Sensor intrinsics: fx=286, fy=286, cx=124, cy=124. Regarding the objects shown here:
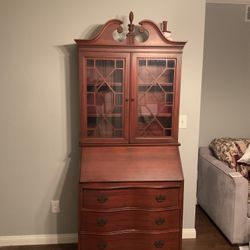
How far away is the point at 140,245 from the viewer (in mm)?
2393

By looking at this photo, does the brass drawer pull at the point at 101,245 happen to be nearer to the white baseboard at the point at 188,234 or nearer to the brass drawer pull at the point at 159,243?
the brass drawer pull at the point at 159,243

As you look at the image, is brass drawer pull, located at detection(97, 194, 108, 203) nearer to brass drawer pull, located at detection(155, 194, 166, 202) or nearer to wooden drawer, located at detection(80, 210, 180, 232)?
wooden drawer, located at detection(80, 210, 180, 232)

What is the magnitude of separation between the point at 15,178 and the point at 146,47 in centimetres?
170

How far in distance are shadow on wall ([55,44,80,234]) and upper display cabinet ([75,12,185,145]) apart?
262 mm

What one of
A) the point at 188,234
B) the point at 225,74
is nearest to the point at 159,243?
the point at 188,234

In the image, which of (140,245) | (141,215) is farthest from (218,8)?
(140,245)

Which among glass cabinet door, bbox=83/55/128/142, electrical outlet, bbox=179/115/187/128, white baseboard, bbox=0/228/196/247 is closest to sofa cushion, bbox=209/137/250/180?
electrical outlet, bbox=179/115/187/128

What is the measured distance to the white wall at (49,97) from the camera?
2525 mm

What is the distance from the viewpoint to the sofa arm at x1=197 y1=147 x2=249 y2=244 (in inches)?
103

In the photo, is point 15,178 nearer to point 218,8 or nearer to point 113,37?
point 113,37

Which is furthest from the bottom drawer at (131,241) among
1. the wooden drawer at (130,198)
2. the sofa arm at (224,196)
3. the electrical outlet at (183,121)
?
the electrical outlet at (183,121)

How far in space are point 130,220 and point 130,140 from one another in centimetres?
66

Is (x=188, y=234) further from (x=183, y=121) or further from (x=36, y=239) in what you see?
(x=36, y=239)

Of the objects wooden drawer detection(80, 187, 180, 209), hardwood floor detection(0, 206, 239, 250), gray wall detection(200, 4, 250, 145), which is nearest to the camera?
wooden drawer detection(80, 187, 180, 209)
